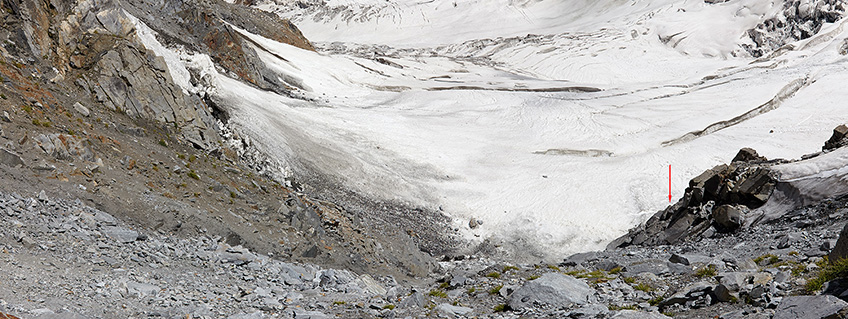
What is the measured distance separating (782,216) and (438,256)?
1446 centimetres

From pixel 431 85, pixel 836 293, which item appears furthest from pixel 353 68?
pixel 836 293

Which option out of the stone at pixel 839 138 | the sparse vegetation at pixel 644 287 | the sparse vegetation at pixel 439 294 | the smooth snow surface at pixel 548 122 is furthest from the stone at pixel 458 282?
the stone at pixel 839 138

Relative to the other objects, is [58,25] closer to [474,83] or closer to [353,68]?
[353,68]

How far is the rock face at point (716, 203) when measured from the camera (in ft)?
67.3

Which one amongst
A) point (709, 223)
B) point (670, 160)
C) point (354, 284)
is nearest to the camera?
→ point (354, 284)

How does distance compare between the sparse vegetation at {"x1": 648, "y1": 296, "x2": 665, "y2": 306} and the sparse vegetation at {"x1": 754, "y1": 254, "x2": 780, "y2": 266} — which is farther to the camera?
the sparse vegetation at {"x1": 754, "y1": 254, "x2": 780, "y2": 266}

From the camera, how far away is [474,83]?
63656 mm

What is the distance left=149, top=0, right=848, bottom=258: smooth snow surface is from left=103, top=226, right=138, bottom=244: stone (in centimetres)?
1505

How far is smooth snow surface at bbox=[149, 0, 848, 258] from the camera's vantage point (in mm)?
32750

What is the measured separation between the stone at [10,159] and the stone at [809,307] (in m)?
16.2

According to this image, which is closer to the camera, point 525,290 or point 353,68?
point 525,290

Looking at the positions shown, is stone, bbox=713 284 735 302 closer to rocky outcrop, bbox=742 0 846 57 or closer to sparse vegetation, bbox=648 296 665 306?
sparse vegetation, bbox=648 296 665 306

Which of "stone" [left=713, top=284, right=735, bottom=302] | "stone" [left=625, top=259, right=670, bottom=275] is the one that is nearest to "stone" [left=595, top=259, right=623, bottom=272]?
"stone" [left=625, top=259, right=670, bottom=275]

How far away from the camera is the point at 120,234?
13047mm
